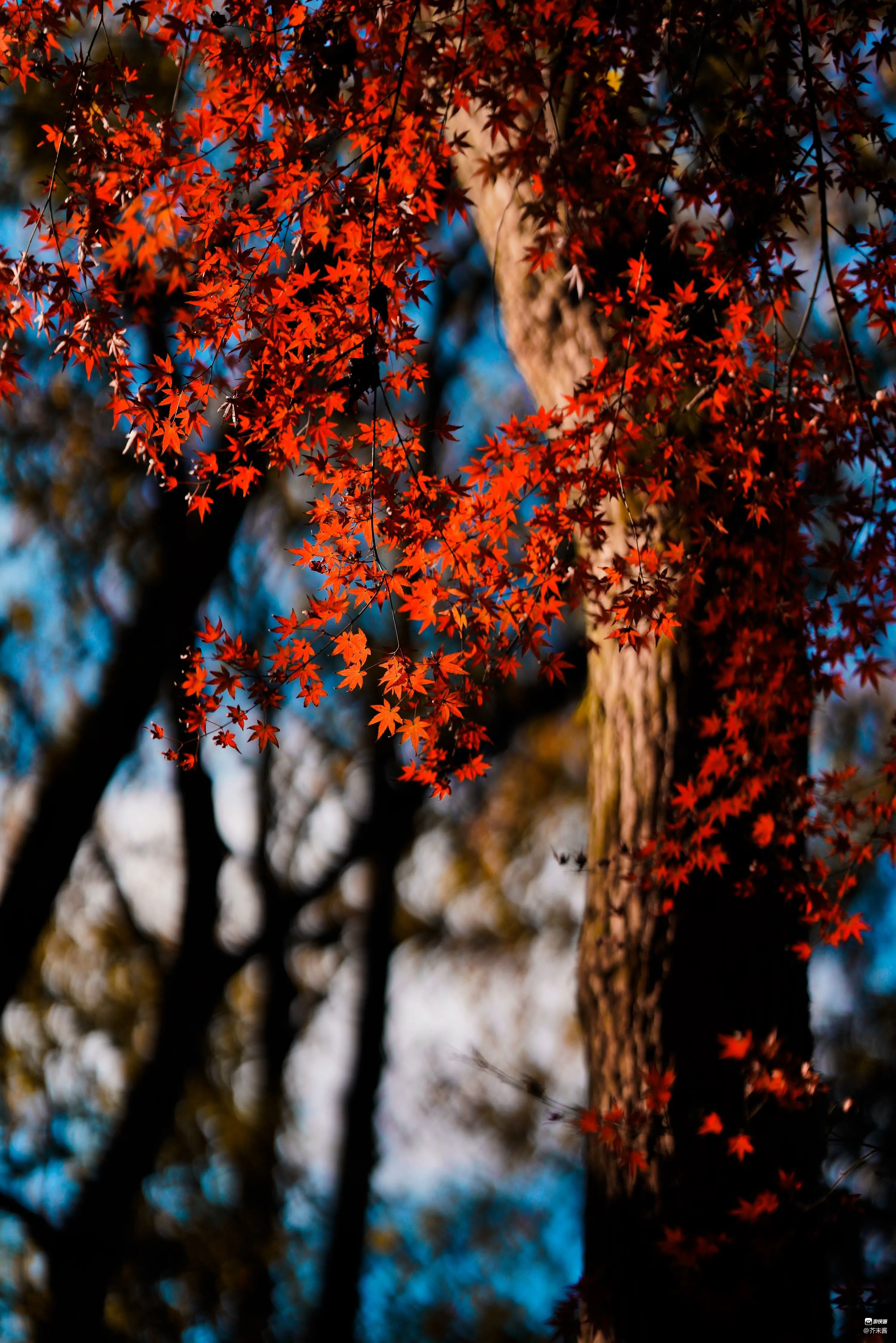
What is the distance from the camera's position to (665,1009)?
3.13 m

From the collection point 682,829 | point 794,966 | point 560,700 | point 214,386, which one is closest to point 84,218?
point 214,386

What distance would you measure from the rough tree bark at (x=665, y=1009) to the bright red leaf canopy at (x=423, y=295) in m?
0.48

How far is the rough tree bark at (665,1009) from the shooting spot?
2.89m

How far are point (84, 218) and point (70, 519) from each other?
5.77m

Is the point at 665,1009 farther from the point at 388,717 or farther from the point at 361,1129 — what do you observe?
the point at 361,1129

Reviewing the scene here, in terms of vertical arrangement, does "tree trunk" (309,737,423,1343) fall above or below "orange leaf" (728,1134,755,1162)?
above

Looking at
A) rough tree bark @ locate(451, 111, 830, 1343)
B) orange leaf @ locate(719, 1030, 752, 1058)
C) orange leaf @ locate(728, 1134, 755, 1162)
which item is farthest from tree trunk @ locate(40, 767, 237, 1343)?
orange leaf @ locate(728, 1134, 755, 1162)

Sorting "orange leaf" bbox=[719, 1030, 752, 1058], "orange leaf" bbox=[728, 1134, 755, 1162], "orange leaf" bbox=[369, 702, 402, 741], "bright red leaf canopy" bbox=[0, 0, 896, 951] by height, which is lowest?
"orange leaf" bbox=[728, 1134, 755, 1162]

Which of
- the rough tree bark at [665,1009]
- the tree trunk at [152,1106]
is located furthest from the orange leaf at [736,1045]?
the tree trunk at [152,1106]

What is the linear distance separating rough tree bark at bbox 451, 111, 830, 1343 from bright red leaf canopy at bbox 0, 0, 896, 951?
1.57 feet

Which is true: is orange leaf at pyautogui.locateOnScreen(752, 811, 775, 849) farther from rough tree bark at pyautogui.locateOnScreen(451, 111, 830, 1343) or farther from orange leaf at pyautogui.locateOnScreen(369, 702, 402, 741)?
orange leaf at pyautogui.locateOnScreen(369, 702, 402, 741)

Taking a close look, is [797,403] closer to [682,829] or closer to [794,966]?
[682,829]

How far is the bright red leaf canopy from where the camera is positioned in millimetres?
2488

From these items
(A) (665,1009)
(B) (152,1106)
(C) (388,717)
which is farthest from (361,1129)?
(C) (388,717)
